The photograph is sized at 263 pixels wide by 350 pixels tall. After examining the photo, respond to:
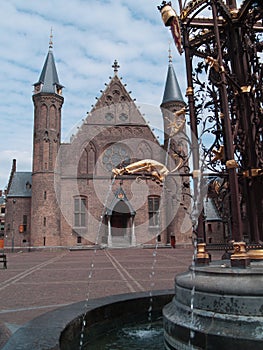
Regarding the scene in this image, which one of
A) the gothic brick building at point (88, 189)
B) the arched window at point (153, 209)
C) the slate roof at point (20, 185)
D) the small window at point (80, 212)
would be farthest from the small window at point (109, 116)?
the slate roof at point (20, 185)

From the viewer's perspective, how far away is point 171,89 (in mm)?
37094

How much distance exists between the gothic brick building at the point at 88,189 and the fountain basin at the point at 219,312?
27.5 metres

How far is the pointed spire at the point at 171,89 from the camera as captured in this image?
36.3 meters

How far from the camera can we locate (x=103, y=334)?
4.45m

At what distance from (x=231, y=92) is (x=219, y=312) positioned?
3.13 metres

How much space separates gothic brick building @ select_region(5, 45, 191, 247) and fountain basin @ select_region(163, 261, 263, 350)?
90.1 feet

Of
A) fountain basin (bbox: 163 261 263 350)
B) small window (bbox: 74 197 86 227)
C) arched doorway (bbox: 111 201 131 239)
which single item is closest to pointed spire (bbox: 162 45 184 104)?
arched doorway (bbox: 111 201 131 239)

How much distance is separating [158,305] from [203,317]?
2.29 meters

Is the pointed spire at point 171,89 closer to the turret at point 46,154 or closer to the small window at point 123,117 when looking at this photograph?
the small window at point 123,117

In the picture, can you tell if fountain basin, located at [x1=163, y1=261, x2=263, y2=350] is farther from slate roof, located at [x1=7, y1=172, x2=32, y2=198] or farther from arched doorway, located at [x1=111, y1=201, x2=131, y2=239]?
slate roof, located at [x1=7, y1=172, x2=32, y2=198]

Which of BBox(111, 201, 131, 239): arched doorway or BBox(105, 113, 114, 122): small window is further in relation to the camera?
BBox(105, 113, 114, 122): small window

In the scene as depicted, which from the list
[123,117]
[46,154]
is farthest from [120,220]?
[123,117]

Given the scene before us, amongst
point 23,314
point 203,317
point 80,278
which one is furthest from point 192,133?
point 80,278

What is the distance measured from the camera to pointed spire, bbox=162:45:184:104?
36.3m
